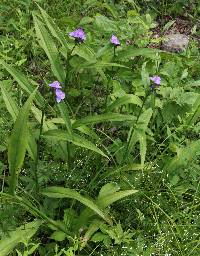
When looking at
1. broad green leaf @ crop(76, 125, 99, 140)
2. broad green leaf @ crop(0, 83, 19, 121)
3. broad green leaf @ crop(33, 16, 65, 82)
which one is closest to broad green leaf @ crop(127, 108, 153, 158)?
broad green leaf @ crop(76, 125, 99, 140)

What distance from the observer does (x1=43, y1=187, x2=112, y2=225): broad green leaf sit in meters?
2.31

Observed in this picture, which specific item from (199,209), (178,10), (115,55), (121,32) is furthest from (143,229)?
(178,10)

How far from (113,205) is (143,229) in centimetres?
21

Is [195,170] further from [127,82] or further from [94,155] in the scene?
[127,82]

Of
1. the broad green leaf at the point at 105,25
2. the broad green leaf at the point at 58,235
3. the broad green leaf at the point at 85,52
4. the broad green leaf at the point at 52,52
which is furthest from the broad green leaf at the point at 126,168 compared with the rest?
the broad green leaf at the point at 105,25

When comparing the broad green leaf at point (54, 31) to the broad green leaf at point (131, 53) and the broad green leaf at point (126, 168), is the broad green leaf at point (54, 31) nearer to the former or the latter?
the broad green leaf at point (131, 53)

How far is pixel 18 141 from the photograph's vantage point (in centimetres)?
217

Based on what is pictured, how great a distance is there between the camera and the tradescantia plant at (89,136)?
233 cm

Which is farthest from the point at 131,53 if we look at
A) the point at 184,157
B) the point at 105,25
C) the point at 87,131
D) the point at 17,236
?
the point at 17,236

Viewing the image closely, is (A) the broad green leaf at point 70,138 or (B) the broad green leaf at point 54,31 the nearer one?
(A) the broad green leaf at point 70,138

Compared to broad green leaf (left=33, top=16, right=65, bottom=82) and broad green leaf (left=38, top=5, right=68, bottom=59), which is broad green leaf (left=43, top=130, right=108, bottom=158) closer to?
broad green leaf (left=33, top=16, right=65, bottom=82)

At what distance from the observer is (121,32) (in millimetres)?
3154

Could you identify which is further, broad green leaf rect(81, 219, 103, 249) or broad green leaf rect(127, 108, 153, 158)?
broad green leaf rect(127, 108, 153, 158)

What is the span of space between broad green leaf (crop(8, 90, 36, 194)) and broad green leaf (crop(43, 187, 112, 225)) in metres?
0.21
